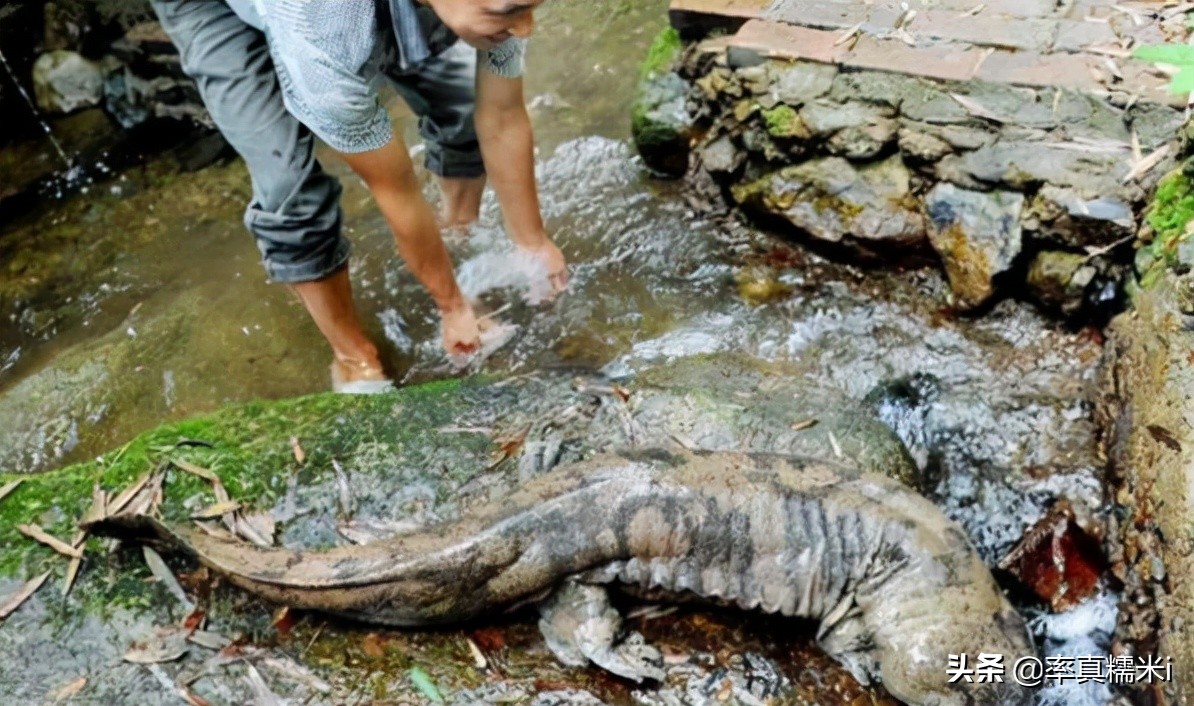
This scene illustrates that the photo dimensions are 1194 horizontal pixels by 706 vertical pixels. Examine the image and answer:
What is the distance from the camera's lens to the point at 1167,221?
3852 mm

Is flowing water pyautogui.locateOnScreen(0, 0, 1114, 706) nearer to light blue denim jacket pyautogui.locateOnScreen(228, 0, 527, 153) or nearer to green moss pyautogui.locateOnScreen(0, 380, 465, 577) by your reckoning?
green moss pyautogui.locateOnScreen(0, 380, 465, 577)

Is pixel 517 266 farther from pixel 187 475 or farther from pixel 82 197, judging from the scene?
pixel 82 197

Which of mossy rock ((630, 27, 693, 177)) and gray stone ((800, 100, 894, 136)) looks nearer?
gray stone ((800, 100, 894, 136))

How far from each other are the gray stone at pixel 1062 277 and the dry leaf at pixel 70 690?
13.9ft

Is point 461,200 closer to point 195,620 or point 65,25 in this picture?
point 195,620

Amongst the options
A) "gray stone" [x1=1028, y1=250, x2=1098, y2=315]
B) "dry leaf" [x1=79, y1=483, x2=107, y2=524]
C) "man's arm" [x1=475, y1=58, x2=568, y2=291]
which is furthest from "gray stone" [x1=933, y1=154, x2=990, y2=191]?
"dry leaf" [x1=79, y1=483, x2=107, y2=524]

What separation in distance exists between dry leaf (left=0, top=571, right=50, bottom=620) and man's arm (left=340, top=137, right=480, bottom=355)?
1993mm

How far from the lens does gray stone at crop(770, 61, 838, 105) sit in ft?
16.0

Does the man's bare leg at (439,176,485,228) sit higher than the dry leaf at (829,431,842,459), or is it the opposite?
the man's bare leg at (439,176,485,228)

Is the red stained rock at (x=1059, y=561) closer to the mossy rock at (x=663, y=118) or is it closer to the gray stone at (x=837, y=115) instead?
the gray stone at (x=837, y=115)

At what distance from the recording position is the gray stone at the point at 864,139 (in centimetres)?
466

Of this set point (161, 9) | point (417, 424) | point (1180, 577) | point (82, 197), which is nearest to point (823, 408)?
point (1180, 577)

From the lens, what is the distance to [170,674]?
121 inches

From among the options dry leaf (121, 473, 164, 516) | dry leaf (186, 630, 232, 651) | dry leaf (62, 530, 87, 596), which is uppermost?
dry leaf (121, 473, 164, 516)
